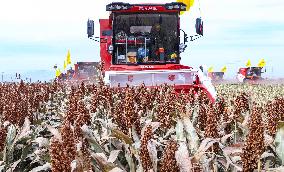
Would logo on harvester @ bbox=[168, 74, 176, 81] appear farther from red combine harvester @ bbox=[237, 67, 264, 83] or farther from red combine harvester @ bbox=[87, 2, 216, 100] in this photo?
red combine harvester @ bbox=[237, 67, 264, 83]

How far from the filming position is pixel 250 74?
129ft

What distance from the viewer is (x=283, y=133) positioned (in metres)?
2.94

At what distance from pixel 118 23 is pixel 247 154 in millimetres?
10275

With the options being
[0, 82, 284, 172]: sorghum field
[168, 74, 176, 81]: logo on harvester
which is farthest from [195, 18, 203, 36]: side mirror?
[0, 82, 284, 172]: sorghum field

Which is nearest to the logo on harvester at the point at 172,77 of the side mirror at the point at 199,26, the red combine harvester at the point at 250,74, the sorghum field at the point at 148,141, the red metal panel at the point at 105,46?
the side mirror at the point at 199,26

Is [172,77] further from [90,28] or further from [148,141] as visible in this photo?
[148,141]

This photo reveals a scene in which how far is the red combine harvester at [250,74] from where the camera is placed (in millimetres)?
39281

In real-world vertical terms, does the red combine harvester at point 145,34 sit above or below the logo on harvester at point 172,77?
above

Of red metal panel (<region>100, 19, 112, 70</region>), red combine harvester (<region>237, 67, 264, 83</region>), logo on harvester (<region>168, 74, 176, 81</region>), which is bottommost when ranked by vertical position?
red combine harvester (<region>237, 67, 264, 83</region>)

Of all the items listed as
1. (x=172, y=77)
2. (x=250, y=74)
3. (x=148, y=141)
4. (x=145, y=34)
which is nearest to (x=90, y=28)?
(x=145, y=34)

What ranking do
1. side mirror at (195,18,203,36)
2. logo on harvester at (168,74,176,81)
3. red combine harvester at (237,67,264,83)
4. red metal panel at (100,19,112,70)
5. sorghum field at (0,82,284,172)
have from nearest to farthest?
sorghum field at (0,82,284,172) < logo on harvester at (168,74,176,81) < side mirror at (195,18,203,36) < red metal panel at (100,19,112,70) < red combine harvester at (237,67,264,83)

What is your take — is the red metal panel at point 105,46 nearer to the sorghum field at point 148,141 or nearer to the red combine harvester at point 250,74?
the sorghum field at point 148,141

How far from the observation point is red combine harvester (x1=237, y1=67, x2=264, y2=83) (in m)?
39.3

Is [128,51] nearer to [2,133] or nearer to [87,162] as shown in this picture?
[2,133]
